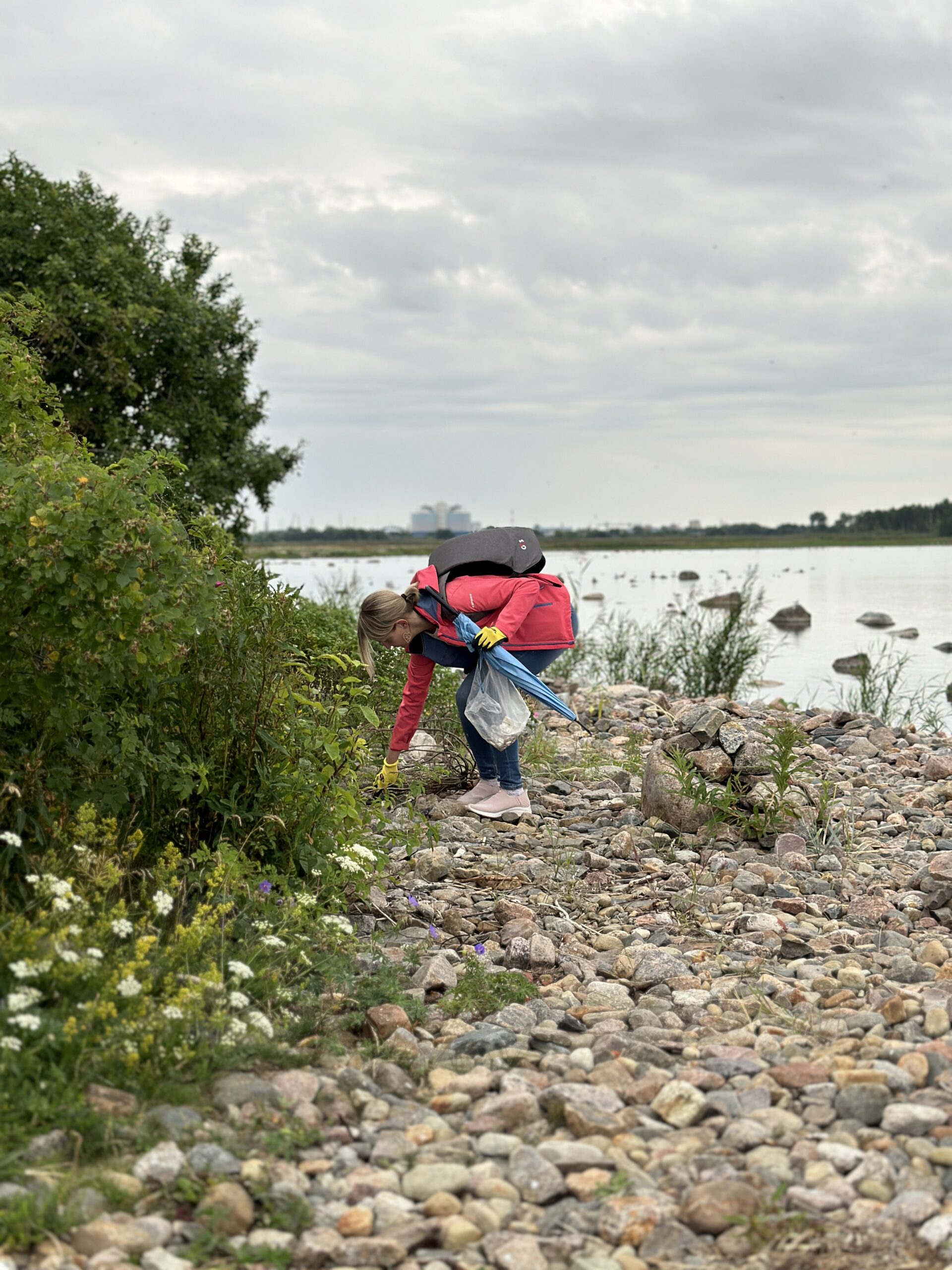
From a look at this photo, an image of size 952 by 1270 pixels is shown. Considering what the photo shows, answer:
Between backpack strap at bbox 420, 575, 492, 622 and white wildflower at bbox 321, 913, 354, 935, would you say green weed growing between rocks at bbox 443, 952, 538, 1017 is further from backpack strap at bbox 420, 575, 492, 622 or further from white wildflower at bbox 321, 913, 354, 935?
backpack strap at bbox 420, 575, 492, 622

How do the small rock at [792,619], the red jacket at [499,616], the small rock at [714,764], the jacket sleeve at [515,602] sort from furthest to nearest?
the small rock at [792,619], the small rock at [714,764], the red jacket at [499,616], the jacket sleeve at [515,602]

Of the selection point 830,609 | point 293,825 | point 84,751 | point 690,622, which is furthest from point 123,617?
point 830,609

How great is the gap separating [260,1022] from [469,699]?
324 centimetres

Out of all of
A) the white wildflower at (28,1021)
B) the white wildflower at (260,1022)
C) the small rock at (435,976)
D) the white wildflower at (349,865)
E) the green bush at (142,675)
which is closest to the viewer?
the white wildflower at (28,1021)

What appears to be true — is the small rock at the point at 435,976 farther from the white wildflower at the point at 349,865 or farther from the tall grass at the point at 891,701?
the tall grass at the point at 891,701

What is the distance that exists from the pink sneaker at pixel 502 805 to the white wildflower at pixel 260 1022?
130 inches

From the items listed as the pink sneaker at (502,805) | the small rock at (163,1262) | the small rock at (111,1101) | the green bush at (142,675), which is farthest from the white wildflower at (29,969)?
the pink sneaker at (502,805)

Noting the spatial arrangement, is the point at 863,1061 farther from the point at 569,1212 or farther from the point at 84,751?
the point at 84,751

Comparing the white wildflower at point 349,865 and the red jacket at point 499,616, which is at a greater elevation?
the red jacket at point 499,616

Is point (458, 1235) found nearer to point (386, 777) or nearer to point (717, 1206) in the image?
point (717, 1206)

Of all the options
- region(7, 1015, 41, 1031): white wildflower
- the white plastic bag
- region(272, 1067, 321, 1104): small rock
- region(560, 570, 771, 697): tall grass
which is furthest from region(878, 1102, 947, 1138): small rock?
region(560, 570, 771, 697): tall grass

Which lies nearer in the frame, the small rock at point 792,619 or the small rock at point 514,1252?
the small rock at point 514,1252

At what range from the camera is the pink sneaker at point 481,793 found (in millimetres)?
6887

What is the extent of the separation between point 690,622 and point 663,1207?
10679 mm
